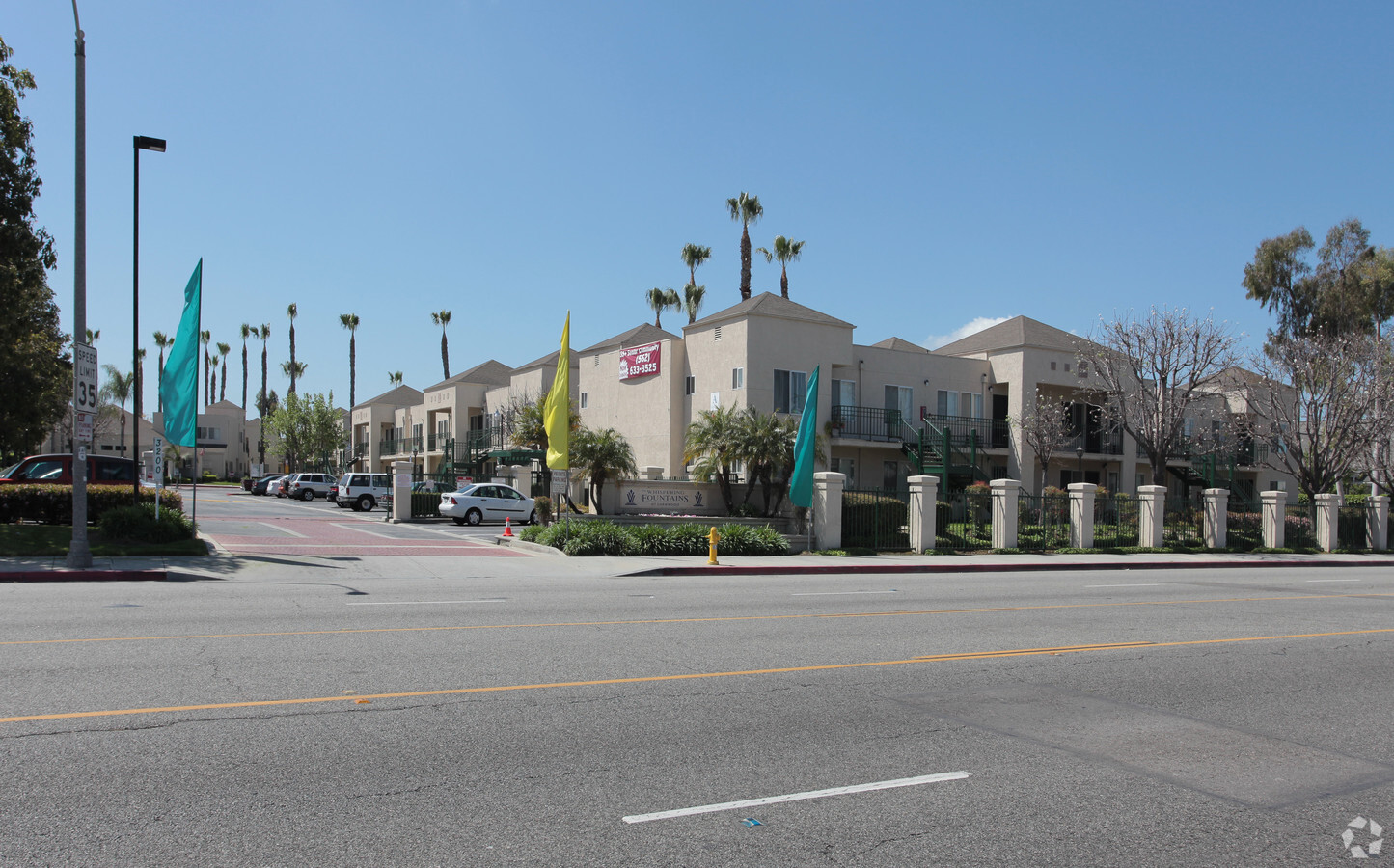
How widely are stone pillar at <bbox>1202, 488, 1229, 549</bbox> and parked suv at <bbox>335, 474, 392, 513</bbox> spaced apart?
3181 centimetres

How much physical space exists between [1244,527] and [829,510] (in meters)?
17.2

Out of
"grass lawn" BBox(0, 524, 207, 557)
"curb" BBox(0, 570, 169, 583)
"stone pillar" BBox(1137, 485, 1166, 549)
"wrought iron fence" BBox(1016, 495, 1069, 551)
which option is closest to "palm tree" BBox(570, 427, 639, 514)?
"wrought iron fence" BBox(1016, 495, 1069, 551)

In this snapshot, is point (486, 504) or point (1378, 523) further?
point (1378, 523)

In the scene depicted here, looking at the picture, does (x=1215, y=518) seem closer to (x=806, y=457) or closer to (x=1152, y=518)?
(x=1152, y=518)

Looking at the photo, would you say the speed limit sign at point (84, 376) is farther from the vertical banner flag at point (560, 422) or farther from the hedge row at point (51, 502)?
the vertical banner flag at point (560, 422)

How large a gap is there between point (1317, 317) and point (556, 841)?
58.1 metres

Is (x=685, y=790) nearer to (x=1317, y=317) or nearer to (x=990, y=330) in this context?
(x=990, y=330)

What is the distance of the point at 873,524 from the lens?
25703 millimetres

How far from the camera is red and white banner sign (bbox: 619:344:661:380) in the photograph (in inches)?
1442

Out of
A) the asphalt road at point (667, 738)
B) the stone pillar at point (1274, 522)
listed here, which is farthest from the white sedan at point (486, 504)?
the stone pillar at point (1274, 522)

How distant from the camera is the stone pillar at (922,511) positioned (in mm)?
25391

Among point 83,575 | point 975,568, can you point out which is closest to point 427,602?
point 83,575

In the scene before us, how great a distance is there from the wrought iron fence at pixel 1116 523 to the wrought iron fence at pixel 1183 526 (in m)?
1.01

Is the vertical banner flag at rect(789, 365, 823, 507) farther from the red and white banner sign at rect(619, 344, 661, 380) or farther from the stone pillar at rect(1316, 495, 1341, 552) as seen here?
the stone pillar at rect(1316, 495, 1341, 552)
